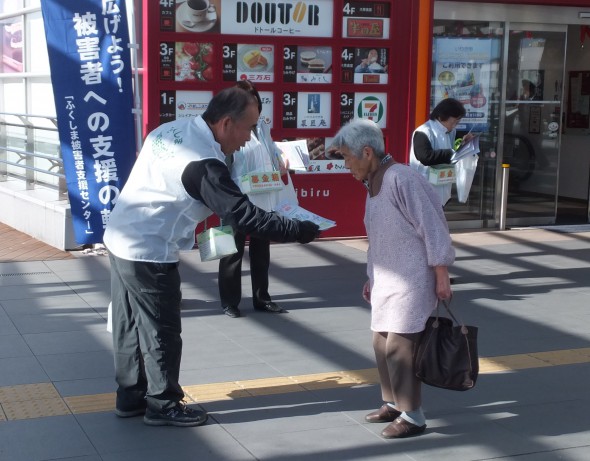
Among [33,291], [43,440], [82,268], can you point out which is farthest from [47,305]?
[43,440]

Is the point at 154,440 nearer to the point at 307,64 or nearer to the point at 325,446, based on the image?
the point at 325,446

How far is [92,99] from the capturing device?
26.1 feet

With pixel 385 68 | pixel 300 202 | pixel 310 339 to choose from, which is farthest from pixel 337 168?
pixel 310 339

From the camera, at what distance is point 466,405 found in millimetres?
5684

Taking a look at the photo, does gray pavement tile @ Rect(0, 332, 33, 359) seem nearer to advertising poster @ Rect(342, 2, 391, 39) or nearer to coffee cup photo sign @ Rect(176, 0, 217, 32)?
coffee cup photo sign @ Rect(176, 0, 217, 32)

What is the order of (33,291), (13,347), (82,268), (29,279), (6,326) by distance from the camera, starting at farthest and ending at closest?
1. (82,268)
2. (29,279)
3. (33,291)
4. (6,326)
5. (13,347)

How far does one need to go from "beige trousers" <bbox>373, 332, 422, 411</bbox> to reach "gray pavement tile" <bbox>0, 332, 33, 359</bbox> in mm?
2631

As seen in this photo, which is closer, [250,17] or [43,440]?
[43,440]

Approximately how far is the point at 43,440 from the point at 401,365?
72.6 inches

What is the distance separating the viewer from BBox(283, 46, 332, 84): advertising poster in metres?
10.9

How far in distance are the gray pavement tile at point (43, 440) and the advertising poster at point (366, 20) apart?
22.5 feet

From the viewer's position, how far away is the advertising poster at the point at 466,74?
11.8 metres

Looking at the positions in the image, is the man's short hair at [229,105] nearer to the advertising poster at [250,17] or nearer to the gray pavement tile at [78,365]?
the gray pavement tile at [78,365]

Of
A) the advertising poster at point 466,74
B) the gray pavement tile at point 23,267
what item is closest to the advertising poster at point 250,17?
the advertising poster at point 466,74
